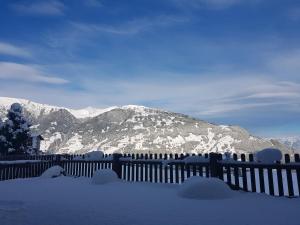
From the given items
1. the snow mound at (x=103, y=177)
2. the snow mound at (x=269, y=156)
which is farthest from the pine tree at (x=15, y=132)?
the snow mound at (x=269, y=156)

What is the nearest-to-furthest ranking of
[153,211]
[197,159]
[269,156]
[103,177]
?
[153,211] → [269,156] → [197,159] → [103,177]

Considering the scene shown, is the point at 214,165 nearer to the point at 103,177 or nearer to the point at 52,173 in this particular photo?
the point at 103,177

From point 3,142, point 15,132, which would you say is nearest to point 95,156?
point 15,132

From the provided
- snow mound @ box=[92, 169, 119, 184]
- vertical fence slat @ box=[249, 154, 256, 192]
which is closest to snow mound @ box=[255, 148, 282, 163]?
vertical fence slat @ box=[249, 154, 256, 192]

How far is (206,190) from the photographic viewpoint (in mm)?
7027

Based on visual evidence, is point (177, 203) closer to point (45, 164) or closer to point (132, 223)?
point (132, 223)

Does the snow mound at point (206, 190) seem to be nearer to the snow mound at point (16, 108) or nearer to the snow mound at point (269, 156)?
the snow mound at point (269, 156)

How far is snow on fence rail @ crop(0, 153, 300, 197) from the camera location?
7.59 metres

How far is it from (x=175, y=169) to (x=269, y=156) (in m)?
3.45

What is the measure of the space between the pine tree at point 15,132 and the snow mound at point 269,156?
906 inches

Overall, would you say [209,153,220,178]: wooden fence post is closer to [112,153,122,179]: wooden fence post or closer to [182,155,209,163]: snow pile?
[182,155,209,163]: snow pile

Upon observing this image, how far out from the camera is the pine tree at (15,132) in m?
25.4

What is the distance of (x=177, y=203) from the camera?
6.33 m

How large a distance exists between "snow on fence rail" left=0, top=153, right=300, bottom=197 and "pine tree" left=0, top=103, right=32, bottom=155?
10.6 metres
